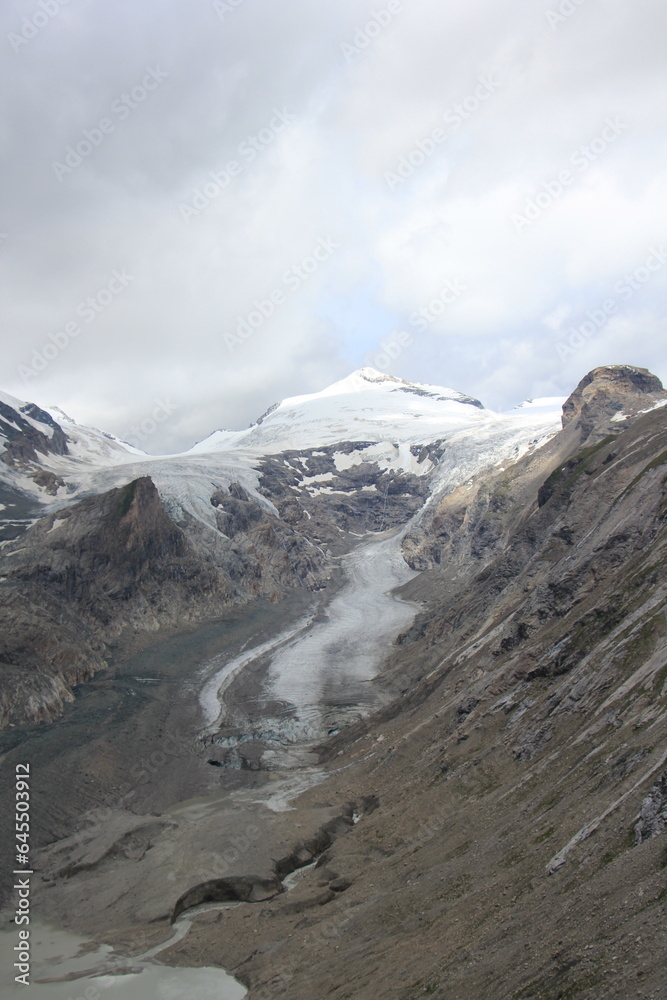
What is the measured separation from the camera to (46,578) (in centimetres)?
8906

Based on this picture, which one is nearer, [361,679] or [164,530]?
[361,679]

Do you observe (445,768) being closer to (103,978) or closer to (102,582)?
(103,978)

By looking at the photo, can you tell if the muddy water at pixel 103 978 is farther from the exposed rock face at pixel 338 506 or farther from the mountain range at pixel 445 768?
the exposed rock face at pixel 338 506

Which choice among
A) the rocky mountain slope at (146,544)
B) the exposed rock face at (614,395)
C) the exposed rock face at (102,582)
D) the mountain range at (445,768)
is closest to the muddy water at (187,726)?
the mountain range at (445,768)

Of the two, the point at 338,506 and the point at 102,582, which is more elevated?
the point at 102,582

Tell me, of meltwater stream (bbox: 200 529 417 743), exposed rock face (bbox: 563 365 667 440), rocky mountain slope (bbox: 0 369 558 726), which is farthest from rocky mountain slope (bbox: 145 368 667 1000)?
exposed rock face (bbox: 563 365 667 440)

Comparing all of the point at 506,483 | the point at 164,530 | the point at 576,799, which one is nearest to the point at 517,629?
the point at 576,799

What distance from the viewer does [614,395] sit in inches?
4454

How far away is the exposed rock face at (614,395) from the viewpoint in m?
108

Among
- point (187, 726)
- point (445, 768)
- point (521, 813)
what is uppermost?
point (521, 813)

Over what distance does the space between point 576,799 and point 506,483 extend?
388ft

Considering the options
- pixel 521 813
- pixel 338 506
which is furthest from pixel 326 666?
pixel 338 506

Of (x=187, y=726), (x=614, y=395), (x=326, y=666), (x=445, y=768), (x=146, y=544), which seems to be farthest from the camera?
(x=614, y=395)

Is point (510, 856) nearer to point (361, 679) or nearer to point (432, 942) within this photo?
point (432, 942)
